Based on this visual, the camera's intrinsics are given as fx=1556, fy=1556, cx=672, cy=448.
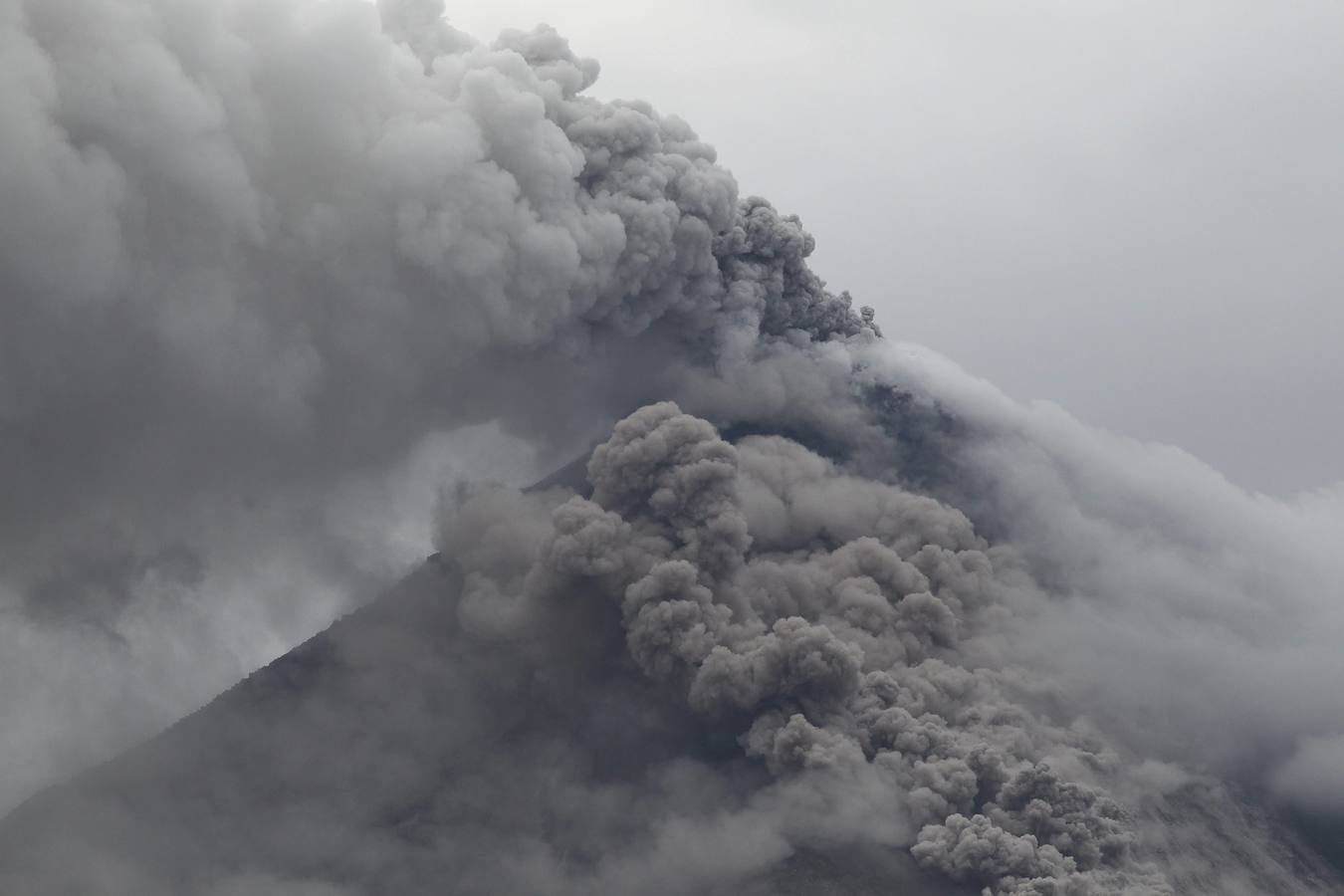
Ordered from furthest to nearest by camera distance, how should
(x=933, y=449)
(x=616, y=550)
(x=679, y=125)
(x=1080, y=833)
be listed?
(x=933, y=449) < (x=679, y=125) < (x=616, y=550) < (x=1080, y=833)

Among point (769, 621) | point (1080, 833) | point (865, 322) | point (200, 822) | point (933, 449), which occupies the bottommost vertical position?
point (1080, 833)

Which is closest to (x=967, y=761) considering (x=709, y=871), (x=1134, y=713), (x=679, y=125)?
(x=709, y=871)

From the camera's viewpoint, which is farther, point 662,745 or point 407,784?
point 662,745

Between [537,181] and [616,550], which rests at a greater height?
[537,181]

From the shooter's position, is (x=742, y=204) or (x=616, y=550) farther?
(x=742, y=204)

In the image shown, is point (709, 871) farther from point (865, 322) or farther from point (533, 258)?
point (865, 322)

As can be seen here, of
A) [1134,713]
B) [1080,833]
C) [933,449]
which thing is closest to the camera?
[1080,833]

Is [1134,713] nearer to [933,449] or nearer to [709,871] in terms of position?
[933,449]
